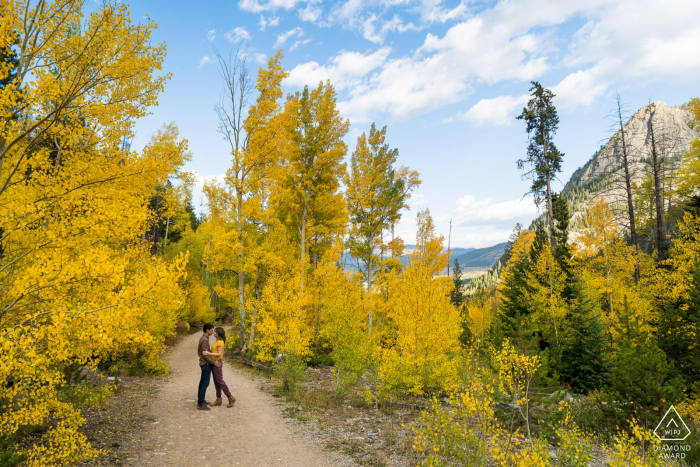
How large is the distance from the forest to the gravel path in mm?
1108

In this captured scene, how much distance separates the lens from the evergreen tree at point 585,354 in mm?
12719

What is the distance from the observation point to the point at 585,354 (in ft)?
42.7

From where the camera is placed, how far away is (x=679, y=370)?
9.94 meters

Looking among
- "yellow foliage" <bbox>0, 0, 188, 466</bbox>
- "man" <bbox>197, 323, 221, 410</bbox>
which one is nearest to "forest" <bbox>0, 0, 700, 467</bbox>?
"yellow foliage" <bbox>0, 0, 188, 466</bbox>

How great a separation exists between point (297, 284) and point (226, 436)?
6.23 metres

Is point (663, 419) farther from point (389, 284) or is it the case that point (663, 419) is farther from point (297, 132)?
point (297, 132)

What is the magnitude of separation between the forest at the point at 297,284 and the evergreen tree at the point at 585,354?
0.08 meters

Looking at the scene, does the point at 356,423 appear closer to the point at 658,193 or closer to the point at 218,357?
the point at 218,357

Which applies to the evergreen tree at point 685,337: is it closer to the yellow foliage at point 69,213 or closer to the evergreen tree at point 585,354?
the evergreen tree at point 585,354

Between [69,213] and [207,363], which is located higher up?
[69,213]

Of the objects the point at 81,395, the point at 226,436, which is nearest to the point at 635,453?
the point at 226,436

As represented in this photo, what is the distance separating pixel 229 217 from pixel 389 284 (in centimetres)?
901

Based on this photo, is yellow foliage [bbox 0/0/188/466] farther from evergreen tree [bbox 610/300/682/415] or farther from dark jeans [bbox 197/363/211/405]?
evergreen tree [bbox 610/300/682/415]

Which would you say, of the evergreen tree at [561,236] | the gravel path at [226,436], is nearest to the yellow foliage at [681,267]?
the evergreen tree at [561,236]
